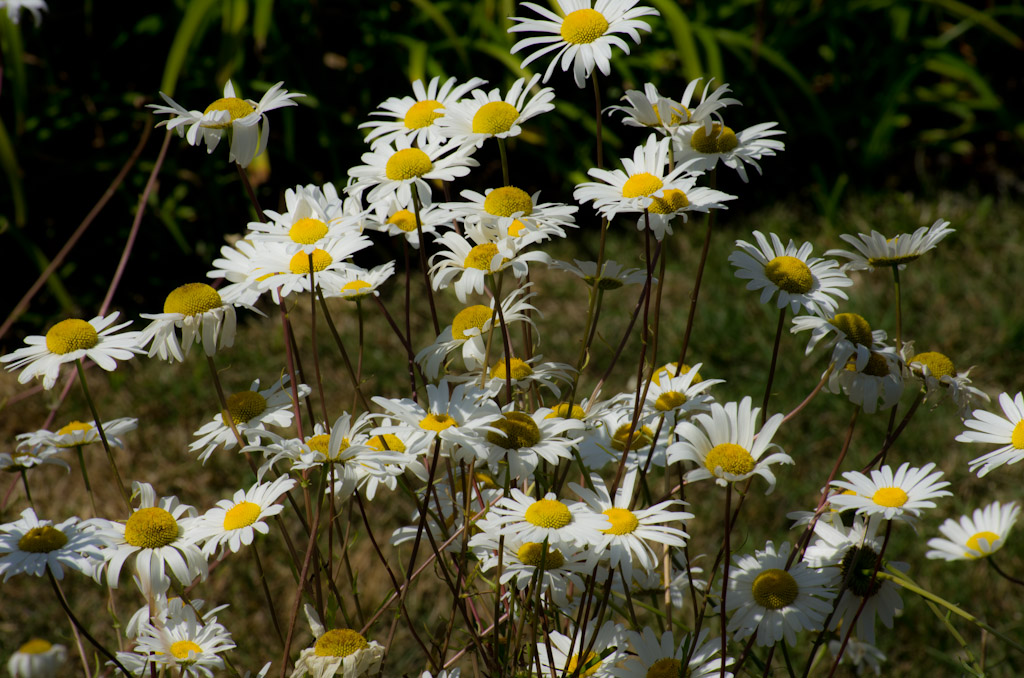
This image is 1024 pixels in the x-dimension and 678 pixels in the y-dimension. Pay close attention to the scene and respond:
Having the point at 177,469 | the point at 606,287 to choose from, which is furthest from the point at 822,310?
the point at 177,469

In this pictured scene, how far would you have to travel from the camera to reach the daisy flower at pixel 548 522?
36.2 inches

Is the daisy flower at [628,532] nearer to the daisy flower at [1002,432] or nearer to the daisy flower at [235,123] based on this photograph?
the daisy flower at [1002,432]

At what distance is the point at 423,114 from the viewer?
1.22 metres

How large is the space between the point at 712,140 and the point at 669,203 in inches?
6.8

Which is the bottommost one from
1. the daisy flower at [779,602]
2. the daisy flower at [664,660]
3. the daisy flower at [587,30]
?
the daisy flower at [664,660]

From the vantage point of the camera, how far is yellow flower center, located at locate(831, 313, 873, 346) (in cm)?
113

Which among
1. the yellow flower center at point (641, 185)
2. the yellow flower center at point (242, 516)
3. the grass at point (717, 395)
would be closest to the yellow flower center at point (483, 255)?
the yellow flower center at point (641, 185)

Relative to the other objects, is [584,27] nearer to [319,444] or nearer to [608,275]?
[608,275]

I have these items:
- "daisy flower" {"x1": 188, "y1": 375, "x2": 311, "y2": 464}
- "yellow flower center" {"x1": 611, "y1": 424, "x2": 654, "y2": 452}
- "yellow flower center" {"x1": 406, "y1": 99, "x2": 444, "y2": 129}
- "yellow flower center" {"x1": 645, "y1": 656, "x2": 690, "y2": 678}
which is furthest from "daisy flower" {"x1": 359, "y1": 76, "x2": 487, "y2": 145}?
"yellow flower center" {"x1": 645, "y1": 656, "x2": 690, "y2": 678}

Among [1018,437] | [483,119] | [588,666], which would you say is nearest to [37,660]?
[588,666]

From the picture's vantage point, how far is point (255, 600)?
212 centimetres

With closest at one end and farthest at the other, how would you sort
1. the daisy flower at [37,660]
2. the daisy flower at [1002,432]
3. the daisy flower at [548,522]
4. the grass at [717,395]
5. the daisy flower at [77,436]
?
1. the daisy flower at [37,660]
2. the daisy flower at [548,522]
3. the daisy flower at [1002,432]
4. the daisy flower at [77,436]
5. the grass at [717,395]

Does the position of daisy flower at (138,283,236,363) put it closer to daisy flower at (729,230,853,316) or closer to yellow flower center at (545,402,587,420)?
yellow flower center at (545,402,587,420)

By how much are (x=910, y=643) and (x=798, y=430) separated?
741mm
